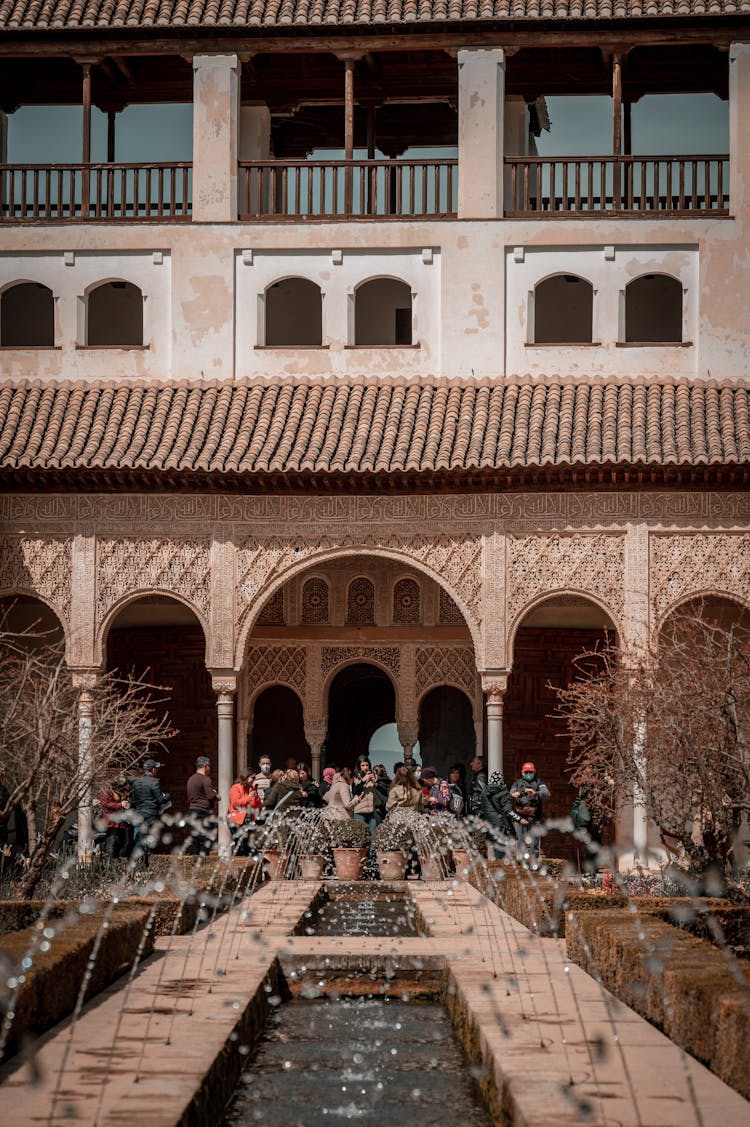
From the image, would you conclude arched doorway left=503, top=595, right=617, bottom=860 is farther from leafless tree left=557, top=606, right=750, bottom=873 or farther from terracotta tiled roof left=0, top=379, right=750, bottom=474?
leafless tree left=557, top=606, right=750, bottom=873

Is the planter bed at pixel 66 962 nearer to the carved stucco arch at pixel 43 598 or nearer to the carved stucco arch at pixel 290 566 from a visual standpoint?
the carved stucco arch at pixel 290 566

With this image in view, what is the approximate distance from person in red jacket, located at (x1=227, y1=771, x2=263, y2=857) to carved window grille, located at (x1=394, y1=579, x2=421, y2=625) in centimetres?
457

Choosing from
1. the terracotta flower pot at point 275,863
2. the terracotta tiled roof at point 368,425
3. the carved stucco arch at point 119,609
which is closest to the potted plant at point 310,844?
the terracotta flower pot at point 275,863

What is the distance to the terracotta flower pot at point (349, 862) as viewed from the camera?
19.8 metres

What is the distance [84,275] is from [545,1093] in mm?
18225

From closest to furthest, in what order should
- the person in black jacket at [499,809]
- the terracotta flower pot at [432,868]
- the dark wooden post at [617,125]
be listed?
the terracotta flower pot at [432,868] → the person in black jacket at [499,809] → the dark wooden post at [617,125]

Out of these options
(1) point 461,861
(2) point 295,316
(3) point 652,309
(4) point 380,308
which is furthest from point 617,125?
(1) point 461,861

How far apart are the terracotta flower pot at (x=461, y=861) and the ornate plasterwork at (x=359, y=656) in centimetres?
525

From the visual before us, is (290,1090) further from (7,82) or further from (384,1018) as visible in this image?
(7,82)

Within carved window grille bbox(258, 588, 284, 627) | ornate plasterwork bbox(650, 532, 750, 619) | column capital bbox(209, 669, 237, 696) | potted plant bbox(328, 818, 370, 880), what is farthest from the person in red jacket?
ornate plasterwork bbox(650, 532, 750, 619)

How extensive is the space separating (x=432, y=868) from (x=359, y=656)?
599 cm

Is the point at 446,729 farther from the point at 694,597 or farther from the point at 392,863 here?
the point at 392,863

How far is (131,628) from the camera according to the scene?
25.1 meters

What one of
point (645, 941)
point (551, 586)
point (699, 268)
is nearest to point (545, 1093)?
point (645, 941)
